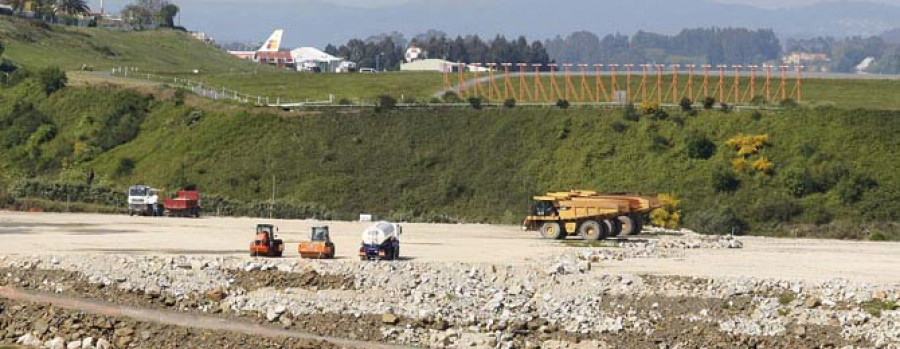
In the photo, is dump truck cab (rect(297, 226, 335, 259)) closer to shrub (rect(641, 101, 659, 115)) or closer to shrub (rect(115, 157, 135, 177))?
shrub (rect(115, 157, 135, 177))

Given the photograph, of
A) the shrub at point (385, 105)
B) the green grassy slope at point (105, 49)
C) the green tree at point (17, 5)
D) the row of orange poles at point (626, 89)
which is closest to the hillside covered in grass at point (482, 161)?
the shrub at point (385, 105)

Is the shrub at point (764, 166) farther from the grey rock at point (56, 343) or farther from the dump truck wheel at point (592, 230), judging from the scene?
the grey rock at point (56, 343)

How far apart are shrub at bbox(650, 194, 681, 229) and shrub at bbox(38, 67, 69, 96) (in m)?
50.0

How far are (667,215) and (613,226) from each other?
11739 mm

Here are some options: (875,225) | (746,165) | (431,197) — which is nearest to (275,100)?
(431,197)

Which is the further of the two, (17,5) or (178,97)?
(17,5)

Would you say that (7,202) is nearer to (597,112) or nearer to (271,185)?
(271,185)

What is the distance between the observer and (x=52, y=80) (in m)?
115

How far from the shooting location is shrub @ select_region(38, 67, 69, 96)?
114m

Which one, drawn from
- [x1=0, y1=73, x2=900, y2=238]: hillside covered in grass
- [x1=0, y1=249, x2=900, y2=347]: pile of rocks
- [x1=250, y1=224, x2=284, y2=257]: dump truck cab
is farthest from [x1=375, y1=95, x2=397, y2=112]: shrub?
[x1=0, y1=249, x2=900, y2=347]: pile of rocks

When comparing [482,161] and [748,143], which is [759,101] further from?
[482,161]

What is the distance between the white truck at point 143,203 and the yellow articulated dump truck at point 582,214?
20.4m

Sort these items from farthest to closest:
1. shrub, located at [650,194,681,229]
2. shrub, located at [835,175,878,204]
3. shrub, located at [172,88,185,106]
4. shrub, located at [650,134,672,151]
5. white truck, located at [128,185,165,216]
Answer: shrub, located at [172,88,185,106]
shrub, located at [650,134,672,151]
shrub, located at [835,175,878,204]
white truck, located at [128,185,165,216]
shrub, located at [650,194,681,229]

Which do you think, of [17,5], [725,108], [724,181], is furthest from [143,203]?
[17,5]
